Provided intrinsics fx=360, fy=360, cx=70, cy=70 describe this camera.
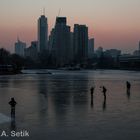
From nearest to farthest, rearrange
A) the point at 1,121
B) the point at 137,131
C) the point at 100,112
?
the point at 137,131, the point at 1,121, the point at 100,112

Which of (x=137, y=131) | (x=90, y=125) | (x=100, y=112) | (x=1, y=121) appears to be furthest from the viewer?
(x=100, y=112)

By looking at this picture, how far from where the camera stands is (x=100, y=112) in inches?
1133

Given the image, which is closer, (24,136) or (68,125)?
(24,136)

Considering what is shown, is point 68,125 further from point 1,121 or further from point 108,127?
point 1,121

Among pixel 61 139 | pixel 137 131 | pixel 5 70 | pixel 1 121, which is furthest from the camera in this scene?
pixel 5 70

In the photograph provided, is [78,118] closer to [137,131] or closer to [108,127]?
[108,127]

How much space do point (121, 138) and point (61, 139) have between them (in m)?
3.14

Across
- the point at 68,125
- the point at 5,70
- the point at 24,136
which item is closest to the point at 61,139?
the point at 24,136

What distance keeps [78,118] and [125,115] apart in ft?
12.5

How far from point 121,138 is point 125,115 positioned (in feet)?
26.9

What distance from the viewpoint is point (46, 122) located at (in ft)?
77.9

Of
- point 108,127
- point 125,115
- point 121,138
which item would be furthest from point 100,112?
point 121,138

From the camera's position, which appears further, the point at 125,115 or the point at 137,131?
the point at 125,115

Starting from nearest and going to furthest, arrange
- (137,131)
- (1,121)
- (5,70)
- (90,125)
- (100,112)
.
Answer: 1. (137,131)
2. (90,125)
3. (1,121)
4. (100,112)
5. (5,70)
